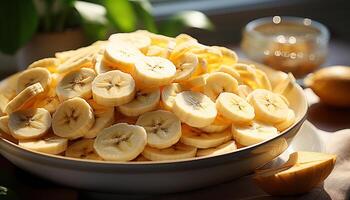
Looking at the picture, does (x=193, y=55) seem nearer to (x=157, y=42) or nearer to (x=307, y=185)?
(x=157, y=42)

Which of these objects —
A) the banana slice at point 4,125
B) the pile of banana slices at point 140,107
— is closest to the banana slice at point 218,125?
the pile of banana slices at point 140,107

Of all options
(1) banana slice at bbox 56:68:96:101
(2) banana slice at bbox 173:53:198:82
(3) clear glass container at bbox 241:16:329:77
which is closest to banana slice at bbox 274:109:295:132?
(2) banana slice at bbox 173:53:198:82

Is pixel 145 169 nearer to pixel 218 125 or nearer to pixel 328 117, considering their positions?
pixel 218 125

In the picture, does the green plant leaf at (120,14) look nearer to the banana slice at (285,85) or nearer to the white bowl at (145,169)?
the banana slice at (285,85)

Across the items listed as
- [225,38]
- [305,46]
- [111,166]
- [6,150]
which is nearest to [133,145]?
[111,166]

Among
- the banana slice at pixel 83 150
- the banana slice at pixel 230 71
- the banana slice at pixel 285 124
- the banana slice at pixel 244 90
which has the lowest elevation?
the banana slice at pixel 285 124

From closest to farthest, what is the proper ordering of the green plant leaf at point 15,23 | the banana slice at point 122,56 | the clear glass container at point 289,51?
the banana slice at point 122,56 → the green plant leaf at point 15,23 → the clear glass container at point 289,51
